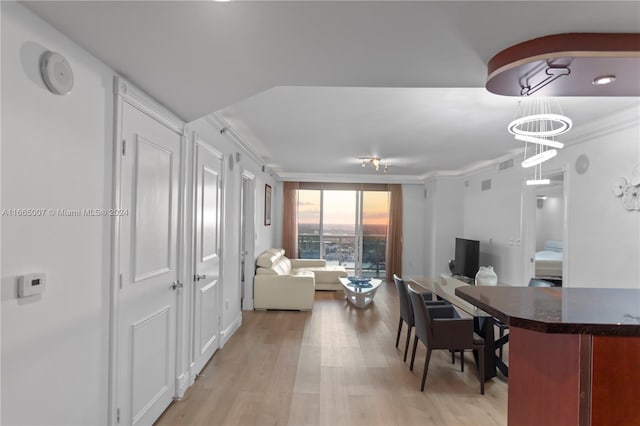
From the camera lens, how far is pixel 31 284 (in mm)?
1251

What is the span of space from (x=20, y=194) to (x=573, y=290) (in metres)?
2.74

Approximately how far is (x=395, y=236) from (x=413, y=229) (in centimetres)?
53

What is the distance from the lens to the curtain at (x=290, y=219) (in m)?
7.86

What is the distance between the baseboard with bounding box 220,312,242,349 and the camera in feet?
12.3

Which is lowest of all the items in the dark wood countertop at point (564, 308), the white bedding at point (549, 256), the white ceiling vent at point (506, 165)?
the white bedding at point (549, 256)

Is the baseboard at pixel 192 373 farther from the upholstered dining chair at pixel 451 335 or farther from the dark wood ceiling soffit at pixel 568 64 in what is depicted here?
the dark wood ceiling soffit at pixel 568 64

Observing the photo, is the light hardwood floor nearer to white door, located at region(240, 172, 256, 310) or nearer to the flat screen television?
white door, located at region(240, 172, 256, 310)

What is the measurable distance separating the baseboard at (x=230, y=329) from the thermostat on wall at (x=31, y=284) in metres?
2.63

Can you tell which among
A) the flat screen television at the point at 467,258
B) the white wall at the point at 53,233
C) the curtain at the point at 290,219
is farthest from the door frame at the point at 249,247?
the flat screen television at the point at 467,258

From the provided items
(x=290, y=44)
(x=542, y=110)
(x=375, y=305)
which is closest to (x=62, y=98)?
(x=290, y=44)

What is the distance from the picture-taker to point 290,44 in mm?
1490

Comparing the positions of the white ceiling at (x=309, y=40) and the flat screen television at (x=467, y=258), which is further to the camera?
the flat screen television at (x=467, y=258)

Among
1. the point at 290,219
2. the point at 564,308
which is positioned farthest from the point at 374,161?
the point at 564,308

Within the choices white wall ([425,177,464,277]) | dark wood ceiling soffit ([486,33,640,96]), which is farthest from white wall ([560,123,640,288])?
white wall ([425,177,464,277])
